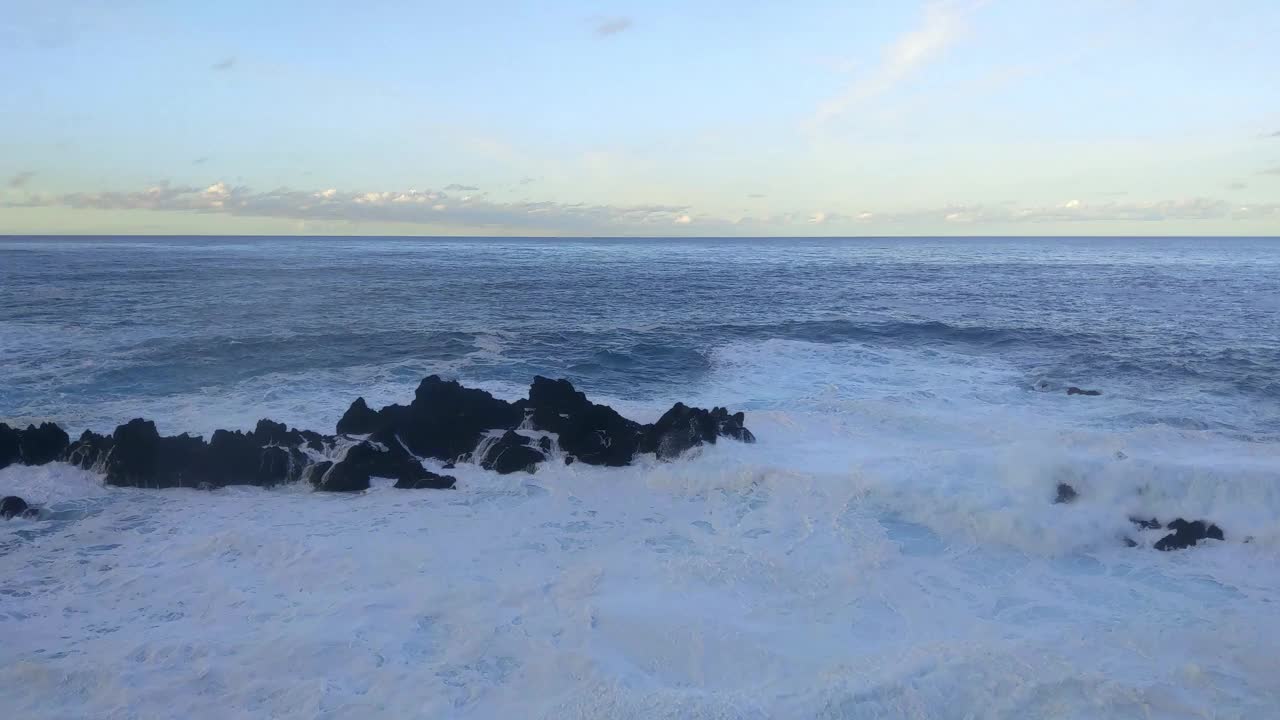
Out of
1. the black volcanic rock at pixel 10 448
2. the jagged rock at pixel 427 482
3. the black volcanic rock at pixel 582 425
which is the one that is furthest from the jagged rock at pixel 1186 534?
the black volcanic rock at pixel 10 448

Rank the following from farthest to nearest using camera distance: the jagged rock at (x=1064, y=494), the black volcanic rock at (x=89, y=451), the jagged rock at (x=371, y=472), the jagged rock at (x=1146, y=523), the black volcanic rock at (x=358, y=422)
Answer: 1. the black volcanic rock at (x=358, y=422)
2. the black volcanic rock at (x=89, y=451)
3. the jagged rock at (x=371, y=472)
4. the jagged rock at (x=1064, y=494)
5. the jagged rock at (x=1146, y=523)

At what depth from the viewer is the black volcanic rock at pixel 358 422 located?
623 inches

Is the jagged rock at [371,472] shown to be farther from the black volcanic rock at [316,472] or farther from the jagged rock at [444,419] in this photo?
the jagged rock at [444,419]

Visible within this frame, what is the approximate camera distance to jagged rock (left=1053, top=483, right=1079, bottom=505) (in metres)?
12.3

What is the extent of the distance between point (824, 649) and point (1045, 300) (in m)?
41.5

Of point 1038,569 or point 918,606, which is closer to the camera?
point 918,606

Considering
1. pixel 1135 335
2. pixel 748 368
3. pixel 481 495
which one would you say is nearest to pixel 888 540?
pixel 481 495

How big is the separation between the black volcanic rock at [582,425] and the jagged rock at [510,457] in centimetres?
79

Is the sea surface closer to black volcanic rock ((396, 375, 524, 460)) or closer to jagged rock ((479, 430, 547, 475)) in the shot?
jagged rock ((479, 430, 547, 475))

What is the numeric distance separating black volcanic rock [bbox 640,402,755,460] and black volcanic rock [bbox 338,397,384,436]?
567 centimetres

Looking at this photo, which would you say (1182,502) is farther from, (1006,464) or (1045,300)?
(1045,300)

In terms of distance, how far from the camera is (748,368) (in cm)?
2420

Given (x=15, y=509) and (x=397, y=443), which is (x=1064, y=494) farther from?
(x=15, y=509)

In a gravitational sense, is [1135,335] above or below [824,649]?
above
